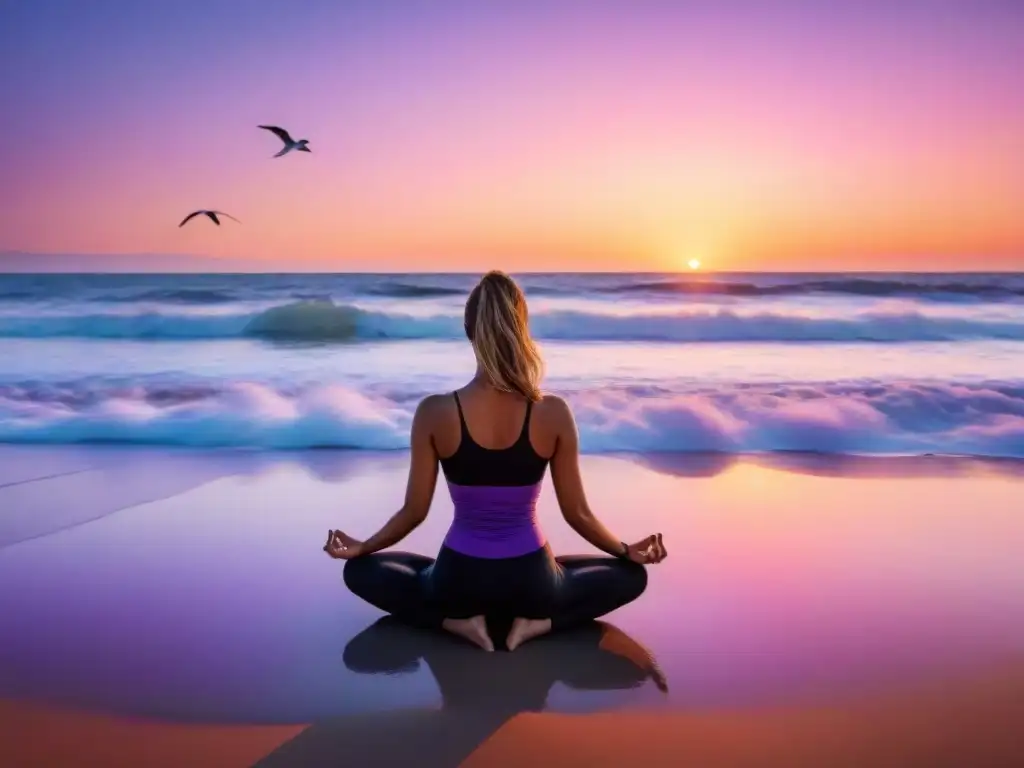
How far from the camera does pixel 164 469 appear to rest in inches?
187

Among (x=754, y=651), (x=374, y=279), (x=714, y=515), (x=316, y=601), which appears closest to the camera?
(x=754, y=651)

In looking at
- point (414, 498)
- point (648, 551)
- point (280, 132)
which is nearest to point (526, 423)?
point (414, 498)

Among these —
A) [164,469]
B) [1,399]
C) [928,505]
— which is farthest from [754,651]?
[1,399]

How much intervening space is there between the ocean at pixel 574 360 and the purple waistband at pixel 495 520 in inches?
126

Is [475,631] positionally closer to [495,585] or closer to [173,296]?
[495,585]

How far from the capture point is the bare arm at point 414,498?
2240 mm

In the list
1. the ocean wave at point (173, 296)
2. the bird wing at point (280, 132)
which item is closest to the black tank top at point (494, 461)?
the bird wing at point (280, 132)

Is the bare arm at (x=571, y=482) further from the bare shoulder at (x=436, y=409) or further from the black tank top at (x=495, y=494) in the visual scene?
the bare shoulder at (x=436, y=409)

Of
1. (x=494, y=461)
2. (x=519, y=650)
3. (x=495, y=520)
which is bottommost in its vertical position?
(x=519, y=650)

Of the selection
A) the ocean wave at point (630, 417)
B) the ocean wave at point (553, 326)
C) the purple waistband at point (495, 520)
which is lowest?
the ocean wave at point (553, 326)

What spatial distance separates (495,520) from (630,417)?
4.05 meters

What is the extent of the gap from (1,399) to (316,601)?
5.65 m

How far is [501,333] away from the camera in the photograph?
2.17 meters

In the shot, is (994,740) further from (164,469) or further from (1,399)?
(1,399)
